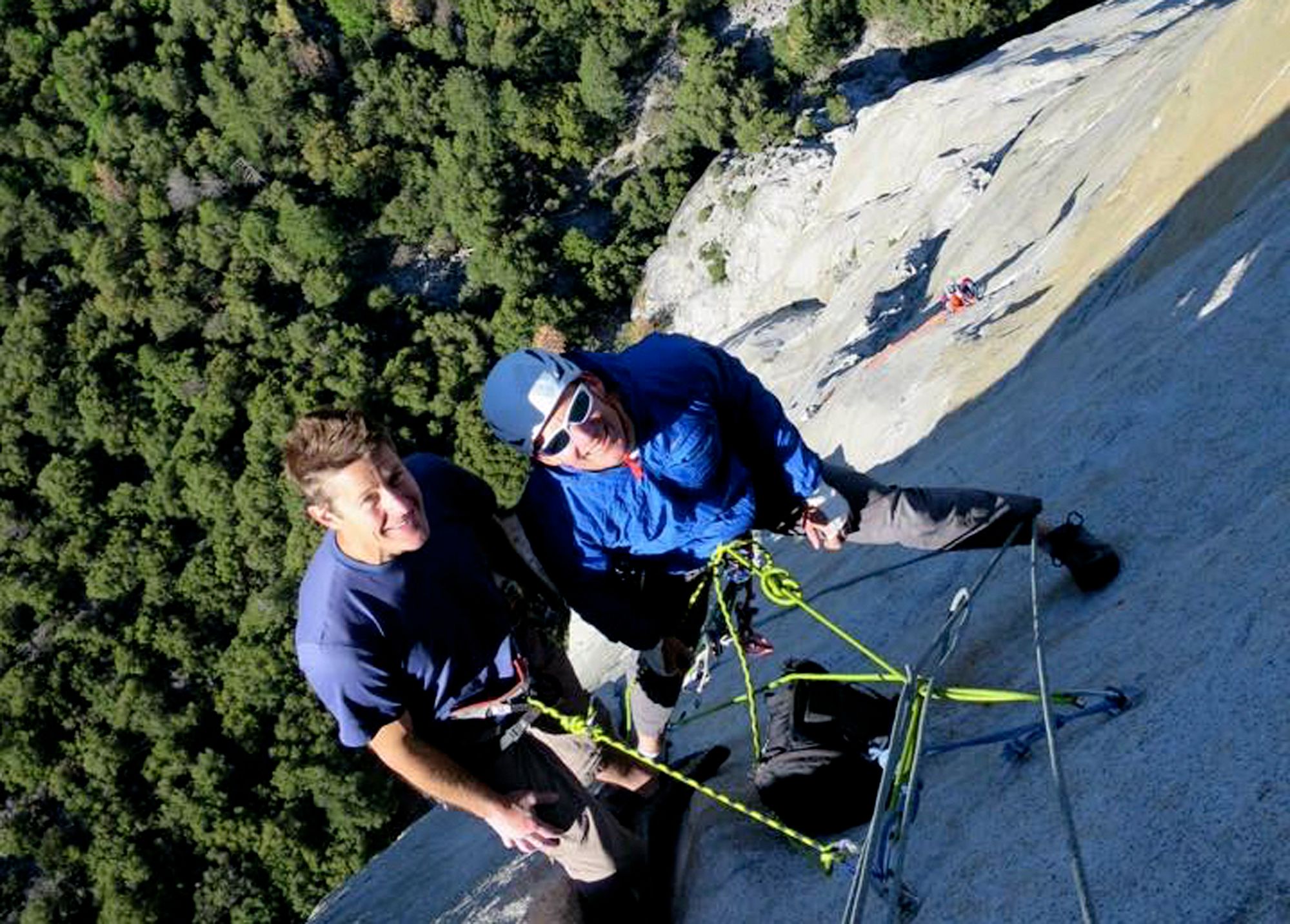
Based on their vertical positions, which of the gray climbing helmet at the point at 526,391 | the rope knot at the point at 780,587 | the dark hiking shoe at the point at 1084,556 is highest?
the gray climbing helmet at the point at 526,391

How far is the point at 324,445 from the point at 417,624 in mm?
822

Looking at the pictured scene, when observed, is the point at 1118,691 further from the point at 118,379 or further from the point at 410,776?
the point at 118,379

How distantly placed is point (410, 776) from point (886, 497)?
2543 millimetres

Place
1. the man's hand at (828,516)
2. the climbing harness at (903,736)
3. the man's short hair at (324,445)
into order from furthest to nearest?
the man's hand at (828,516) → the man's short hair at (324,445) → the climbing harness at (903,736)

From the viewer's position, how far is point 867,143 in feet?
94.0

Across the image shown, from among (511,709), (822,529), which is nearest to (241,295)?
(511,709)

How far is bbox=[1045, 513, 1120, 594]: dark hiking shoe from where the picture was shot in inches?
189

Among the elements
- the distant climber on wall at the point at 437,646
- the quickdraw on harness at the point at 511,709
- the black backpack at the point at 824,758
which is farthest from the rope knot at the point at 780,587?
the quickdraw on harness at the point at 511,709

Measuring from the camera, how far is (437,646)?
4160 mm

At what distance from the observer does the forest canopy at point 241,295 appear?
106ft

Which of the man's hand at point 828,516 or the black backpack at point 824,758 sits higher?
the man's hand at point 828,516

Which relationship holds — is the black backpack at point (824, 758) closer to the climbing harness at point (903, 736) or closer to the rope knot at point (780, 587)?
the climbing harness at point (903, 736)

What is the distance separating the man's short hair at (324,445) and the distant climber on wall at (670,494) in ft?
2.38

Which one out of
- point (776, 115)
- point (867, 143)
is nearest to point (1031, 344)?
point (867, 143)
